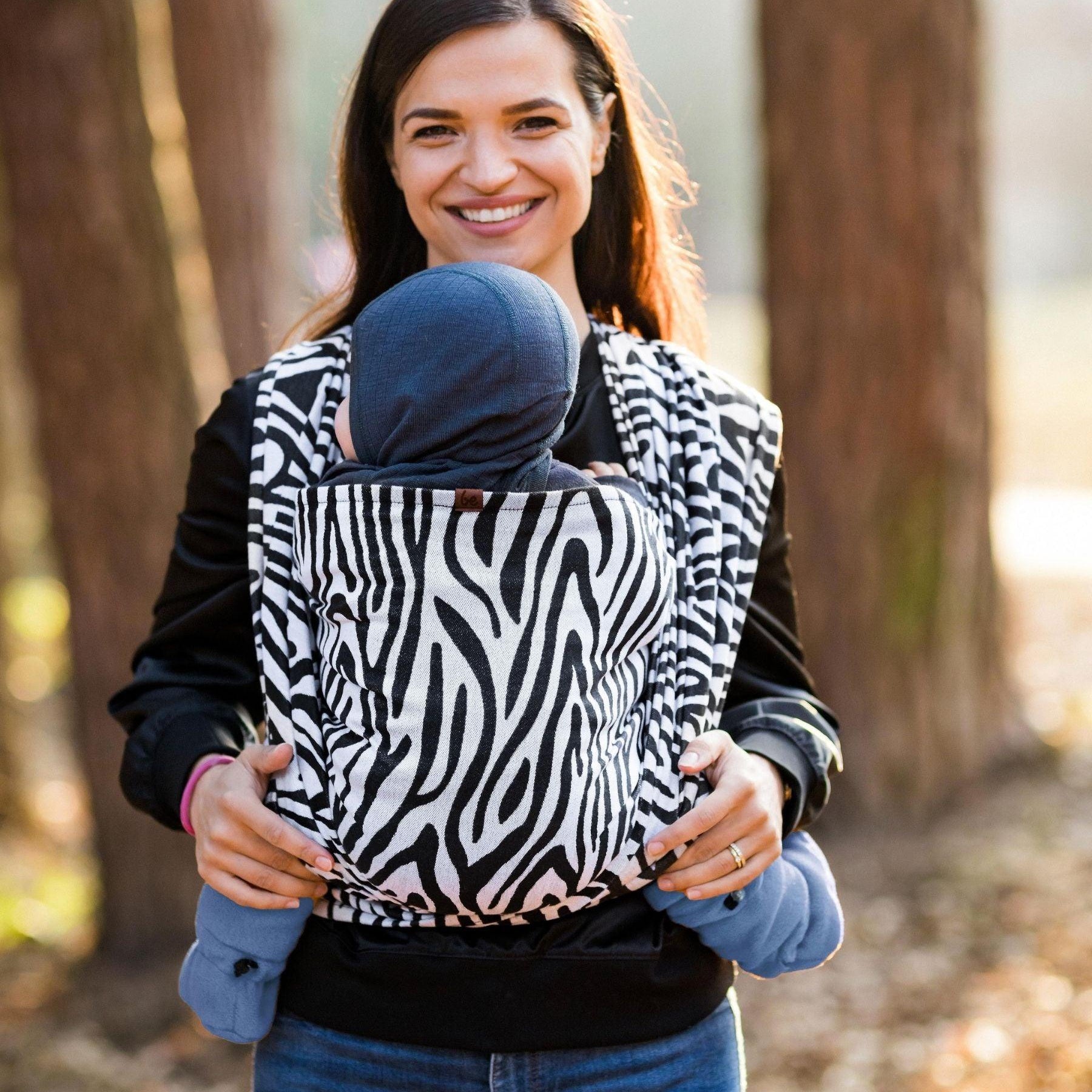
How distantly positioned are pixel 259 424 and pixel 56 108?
8.99 ft

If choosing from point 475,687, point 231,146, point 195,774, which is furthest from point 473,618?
point 231,146

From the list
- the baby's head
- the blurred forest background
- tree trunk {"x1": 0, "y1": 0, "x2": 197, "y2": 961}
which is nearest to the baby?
the baby's head

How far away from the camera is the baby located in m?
1.39

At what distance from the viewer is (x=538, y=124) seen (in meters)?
1.73

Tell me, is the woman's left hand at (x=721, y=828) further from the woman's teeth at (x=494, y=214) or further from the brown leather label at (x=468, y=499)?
the woman's teeth at (x=494, y=214)

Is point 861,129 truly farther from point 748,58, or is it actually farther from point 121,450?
point 121,450

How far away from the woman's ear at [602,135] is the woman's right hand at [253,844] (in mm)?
967

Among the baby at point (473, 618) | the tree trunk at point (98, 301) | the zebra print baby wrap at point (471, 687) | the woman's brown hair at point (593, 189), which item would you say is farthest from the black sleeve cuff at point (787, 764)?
the tree trunk at point (98, 301)

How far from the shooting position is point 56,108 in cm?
385

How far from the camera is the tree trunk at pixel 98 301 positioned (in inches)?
152

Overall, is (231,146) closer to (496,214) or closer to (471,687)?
(496,214)

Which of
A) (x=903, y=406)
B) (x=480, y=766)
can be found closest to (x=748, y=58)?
(x=903, y=406)

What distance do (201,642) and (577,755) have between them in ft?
2.10

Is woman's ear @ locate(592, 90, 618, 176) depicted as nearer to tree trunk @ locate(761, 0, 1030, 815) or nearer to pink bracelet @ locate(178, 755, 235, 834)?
pink bracelet @ locate(178, 755, 235, 834)
